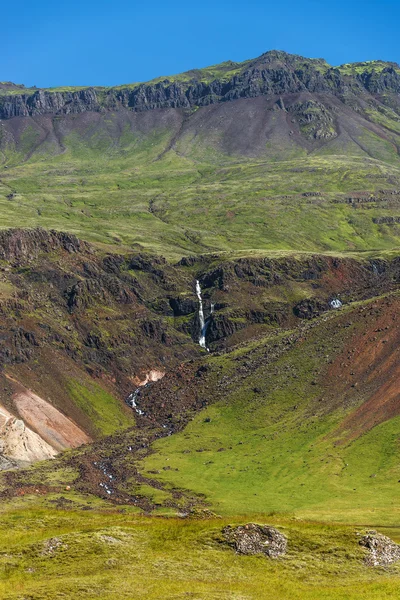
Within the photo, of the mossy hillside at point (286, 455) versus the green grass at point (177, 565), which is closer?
the green grass at point (177, 565)

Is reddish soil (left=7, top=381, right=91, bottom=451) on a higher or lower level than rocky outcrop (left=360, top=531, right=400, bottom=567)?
higher

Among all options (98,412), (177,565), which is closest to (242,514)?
(177,565)

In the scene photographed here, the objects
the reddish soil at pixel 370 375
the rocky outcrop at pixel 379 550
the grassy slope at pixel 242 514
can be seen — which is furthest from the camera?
the reddish soil at pixel 370 375

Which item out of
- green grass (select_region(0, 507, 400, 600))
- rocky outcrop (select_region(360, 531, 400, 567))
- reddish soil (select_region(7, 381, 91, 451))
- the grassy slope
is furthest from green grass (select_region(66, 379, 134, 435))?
rocky outcrop (select_region(360, 531, 400, 567))

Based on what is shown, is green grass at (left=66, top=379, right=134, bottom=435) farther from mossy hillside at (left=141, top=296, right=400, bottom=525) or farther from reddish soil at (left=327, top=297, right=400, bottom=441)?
reddish soil at (left=327, top=297, right=400, bottom=441)

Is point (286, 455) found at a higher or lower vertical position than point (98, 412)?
lower

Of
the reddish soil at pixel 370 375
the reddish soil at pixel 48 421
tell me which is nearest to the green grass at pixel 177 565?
the reddish soil at pixel 370 375

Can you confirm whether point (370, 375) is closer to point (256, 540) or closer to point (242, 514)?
point (242, 514)

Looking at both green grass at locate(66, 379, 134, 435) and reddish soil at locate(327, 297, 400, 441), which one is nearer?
reddish soil at locate(327, 297, 400, 441)

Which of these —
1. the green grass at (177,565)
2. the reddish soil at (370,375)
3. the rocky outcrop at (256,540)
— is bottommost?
the green grass at (177,565)

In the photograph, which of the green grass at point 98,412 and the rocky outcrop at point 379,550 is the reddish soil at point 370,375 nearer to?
the green grass at point 98,412
